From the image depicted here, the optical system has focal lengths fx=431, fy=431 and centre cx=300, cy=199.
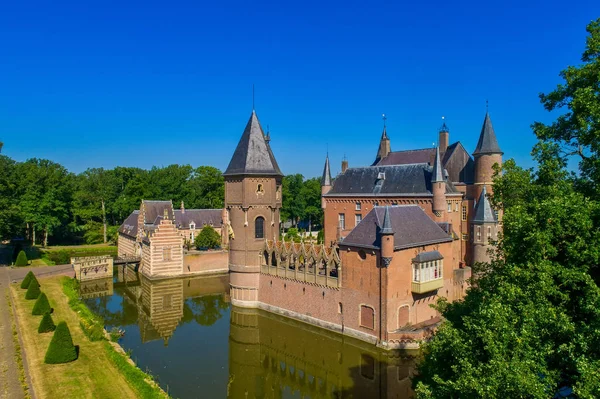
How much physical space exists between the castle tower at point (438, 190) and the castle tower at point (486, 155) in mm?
5528

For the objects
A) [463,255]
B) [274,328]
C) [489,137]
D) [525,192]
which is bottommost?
[274,328]

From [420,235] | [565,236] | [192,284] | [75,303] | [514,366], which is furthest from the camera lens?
[192,284]

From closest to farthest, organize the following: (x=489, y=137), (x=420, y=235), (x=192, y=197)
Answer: (x=420, y=235) → (x=489, y=137) → (x=192, y=197)

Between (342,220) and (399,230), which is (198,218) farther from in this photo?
(399,230)

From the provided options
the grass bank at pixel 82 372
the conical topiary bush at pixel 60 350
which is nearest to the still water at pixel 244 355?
the grass bank at pixel 82 372

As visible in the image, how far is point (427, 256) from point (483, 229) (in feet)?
24.5

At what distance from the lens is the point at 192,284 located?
156 ft

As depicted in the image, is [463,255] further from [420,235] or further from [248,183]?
[248,183]

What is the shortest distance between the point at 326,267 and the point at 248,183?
9.63 metres

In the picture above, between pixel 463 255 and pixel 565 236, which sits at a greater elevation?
pixel 565 236

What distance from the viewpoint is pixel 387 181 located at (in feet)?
132

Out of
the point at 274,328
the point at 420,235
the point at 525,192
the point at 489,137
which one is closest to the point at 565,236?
the point at 525,192

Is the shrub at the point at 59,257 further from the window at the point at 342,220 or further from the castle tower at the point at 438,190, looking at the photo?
the castle tower at the point at 438,190

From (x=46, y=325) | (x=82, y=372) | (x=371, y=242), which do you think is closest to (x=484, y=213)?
(x=371, y=242)
